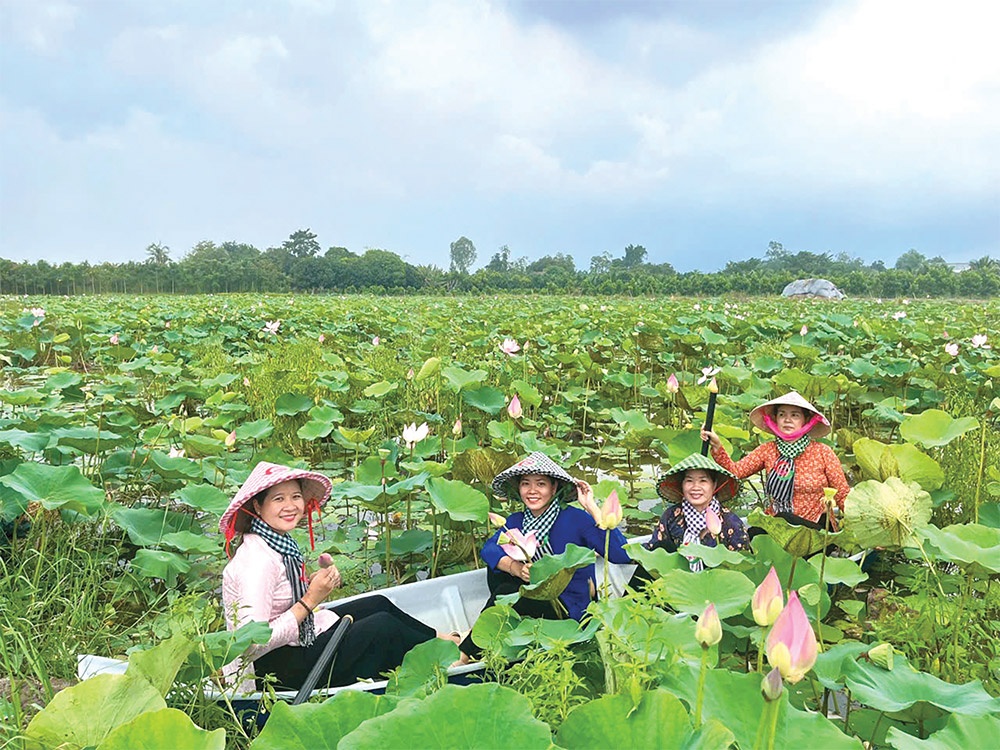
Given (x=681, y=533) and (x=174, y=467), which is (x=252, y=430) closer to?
(x=174, y=467)

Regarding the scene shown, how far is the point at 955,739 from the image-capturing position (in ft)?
3.27

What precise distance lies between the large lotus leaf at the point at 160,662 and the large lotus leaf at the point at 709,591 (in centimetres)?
88

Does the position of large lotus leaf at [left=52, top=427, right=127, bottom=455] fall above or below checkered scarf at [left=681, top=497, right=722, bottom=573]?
above

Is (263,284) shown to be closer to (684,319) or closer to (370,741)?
(684,319)

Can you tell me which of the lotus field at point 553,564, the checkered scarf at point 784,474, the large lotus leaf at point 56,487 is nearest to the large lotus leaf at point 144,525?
the lotus field at point 553,564

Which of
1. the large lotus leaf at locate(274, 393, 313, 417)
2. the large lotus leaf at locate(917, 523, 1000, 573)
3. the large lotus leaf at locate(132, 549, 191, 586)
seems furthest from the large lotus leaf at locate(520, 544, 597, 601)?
the large lotus leaf at locate(274, 393, 313, 417)

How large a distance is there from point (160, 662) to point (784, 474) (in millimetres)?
2125

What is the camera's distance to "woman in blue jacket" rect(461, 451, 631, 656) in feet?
6.66

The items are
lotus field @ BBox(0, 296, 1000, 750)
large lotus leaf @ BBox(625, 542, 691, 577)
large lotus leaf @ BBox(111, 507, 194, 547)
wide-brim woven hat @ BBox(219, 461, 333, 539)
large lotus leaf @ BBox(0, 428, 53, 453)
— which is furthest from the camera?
large lotus leaf @ BBox(0, 428, 53, 453)

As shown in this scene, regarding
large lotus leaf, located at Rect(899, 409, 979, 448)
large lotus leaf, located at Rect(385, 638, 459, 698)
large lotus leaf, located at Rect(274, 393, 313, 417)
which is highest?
large lotus leaf, located at Rect(899, 409, 979, 448)

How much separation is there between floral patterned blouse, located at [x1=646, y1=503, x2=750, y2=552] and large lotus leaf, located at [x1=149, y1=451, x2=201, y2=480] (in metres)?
1.67

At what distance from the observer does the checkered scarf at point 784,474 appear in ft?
8.50

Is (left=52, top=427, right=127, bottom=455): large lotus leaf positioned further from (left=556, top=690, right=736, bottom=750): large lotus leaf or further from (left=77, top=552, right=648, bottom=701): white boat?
(left=556, top=690, right=736, bottom=750): large lotus leaf

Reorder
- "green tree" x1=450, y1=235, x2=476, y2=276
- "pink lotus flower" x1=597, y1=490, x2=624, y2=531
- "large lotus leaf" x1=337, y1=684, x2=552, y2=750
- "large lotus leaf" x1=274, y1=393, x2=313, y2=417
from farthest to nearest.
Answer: "green tree" x1=450, y1=235, x2=476, y2=276 < "large lotus leaf" x1=274, y1=393, x2=313, y2=417 < "pink lotus flower" x1=597, y1=490, x2=624, y2=531 < "large lotus leaf" x1=337, y1=684, x2=552, y2=750
